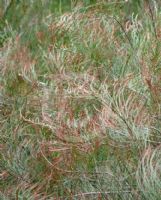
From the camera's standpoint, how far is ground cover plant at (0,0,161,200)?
110 inches

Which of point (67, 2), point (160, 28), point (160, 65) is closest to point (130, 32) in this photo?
point (160, 28)

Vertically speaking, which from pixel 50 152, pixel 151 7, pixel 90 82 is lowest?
pixel 50 152

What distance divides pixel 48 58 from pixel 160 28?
0.55 metres

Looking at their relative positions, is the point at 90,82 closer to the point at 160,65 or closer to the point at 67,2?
the point at 160,65

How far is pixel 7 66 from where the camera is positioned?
3.57 meters

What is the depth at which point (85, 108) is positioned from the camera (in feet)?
10.2

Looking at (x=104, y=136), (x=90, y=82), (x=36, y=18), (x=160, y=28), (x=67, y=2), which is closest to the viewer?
(x=104, y=136)

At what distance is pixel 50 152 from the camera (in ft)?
9.79

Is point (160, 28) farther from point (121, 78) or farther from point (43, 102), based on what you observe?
point (43, 102)

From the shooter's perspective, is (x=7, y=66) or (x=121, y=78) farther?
(x=7, y=66)

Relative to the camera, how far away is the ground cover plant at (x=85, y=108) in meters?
2.80

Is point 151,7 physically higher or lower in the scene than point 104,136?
higher

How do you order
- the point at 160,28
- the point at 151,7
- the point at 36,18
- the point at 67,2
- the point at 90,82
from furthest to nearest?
the point at 67,2 → the point at 36,18 → the point at 151,7 → the point at 160,28 → the point at 90,82

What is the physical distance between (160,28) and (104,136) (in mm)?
875
